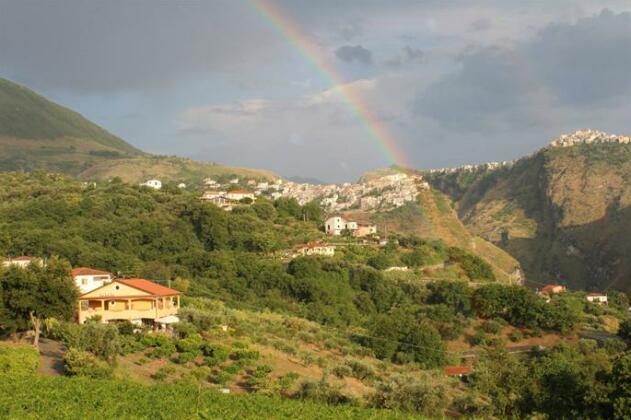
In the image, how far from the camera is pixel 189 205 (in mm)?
73375

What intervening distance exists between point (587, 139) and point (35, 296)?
16836cm

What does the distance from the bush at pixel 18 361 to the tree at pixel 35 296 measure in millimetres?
3905

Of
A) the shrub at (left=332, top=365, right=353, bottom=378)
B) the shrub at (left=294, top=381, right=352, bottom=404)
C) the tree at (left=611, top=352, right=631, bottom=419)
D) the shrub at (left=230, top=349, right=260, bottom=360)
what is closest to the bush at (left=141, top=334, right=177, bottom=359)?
the shrub at (left=230, top=349, right=260, bottom=360)

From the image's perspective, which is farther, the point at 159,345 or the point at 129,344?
the point at 159,345

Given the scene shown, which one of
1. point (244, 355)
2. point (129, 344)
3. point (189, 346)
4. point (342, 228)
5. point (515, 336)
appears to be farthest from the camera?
point (342, 228)

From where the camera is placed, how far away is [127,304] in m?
36.7

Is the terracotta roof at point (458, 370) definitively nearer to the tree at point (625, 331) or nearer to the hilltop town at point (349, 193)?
the tree at point (625, 331)

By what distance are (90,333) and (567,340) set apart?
113ft

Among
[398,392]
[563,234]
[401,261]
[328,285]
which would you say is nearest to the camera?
[398,392]

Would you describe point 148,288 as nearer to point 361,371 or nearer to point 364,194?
point 361,371

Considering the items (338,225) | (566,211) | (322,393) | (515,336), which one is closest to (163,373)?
(322,393)

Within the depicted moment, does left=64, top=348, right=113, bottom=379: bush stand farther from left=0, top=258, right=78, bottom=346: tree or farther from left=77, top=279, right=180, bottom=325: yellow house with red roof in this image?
left=77, top=279, right=180, bottom=325: yellow house with red roof

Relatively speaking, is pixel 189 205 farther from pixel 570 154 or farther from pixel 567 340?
pixel 570 154

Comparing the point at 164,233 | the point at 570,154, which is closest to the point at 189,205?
the point at 164,233
